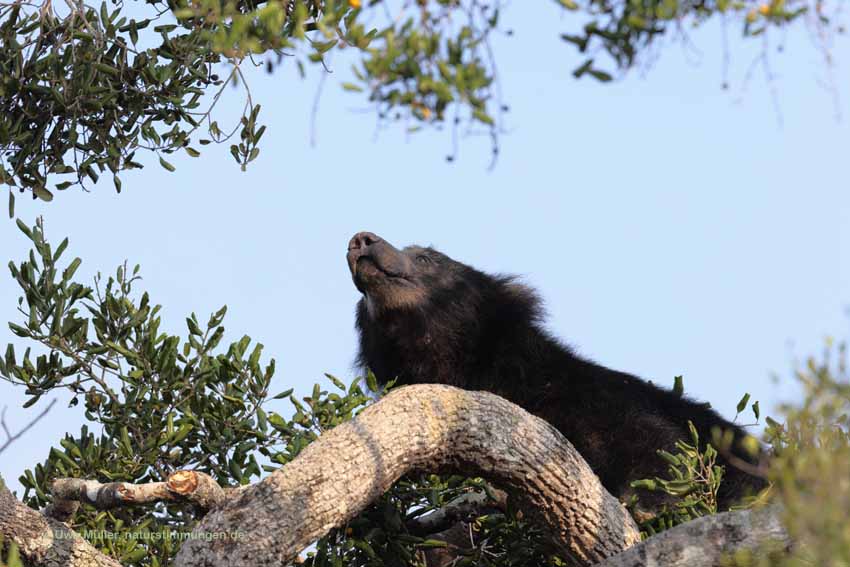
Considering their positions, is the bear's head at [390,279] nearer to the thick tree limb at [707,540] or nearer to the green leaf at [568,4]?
the thick tree limb at [707,540]

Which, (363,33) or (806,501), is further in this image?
(363,33)

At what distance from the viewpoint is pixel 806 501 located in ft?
9.57

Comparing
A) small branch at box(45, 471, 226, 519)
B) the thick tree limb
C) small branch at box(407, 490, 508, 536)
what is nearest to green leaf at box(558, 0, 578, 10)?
the thick tree limb

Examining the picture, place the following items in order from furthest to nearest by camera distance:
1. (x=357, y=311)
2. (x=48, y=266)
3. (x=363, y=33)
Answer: (x=357, y=311), (x=48, y=266), (x=363, y=33)

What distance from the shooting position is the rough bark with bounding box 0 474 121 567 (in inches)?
205

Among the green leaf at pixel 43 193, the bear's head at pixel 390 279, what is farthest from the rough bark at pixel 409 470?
the green leaf at pixel 43 193

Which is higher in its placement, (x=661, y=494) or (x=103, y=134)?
(x=103, y=134)

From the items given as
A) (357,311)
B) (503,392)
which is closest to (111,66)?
(357,311)

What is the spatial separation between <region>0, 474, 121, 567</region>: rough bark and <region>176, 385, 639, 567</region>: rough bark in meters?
0.80

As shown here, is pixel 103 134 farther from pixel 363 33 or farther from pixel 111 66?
pixel 363 33

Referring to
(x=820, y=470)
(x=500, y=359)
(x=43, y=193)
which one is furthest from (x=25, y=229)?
(x=820, y=470)

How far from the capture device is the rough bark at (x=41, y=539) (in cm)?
520

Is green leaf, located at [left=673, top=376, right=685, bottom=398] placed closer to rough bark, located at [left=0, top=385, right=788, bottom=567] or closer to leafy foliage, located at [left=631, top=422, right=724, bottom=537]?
leafy foliage, located at [left=631, top=422, right=724, bottom=537]

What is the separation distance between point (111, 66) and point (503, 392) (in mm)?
3112
